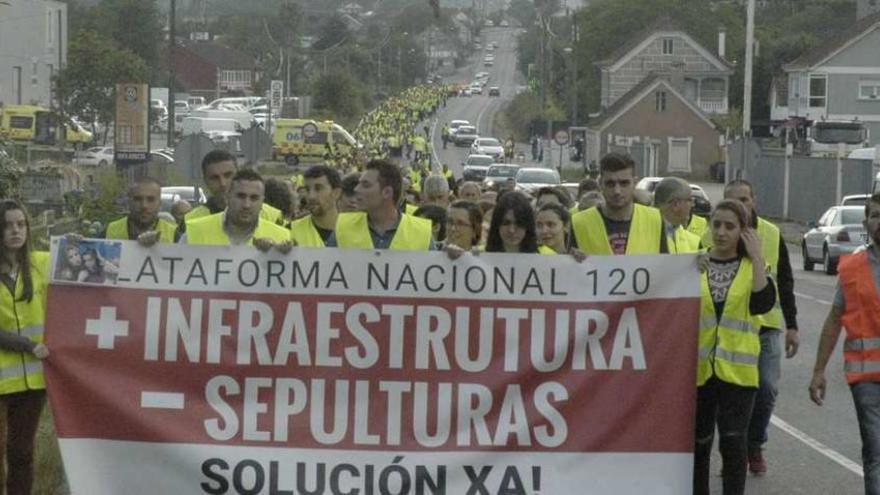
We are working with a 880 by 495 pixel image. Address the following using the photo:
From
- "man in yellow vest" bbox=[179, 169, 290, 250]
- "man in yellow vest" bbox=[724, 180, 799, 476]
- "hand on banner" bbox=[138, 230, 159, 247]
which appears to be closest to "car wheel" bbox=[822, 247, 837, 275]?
"man in yellow vest" bbox=[724, 180, 799, 476]

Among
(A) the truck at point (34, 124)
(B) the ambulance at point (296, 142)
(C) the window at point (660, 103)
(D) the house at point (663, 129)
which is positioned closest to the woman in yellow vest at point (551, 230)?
(A) the truck at point (34, 124)

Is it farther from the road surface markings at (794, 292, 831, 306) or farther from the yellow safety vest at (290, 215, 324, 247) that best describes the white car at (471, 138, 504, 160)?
the yellow safety vest at (290, 215, 324, 247)

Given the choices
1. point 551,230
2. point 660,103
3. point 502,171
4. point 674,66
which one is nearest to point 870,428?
point 551,230

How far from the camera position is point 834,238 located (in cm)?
3684

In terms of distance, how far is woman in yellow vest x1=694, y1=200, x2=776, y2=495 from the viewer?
971 centimetres

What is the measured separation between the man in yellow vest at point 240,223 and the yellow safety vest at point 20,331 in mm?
805

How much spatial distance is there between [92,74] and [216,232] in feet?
189

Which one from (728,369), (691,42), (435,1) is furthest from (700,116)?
(728,369)

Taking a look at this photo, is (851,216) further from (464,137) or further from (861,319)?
(464,137)

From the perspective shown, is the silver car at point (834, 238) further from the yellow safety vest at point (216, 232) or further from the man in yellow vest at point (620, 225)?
the yellow safety vest at point (216, 232)

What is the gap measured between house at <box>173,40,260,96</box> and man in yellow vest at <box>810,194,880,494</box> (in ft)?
432

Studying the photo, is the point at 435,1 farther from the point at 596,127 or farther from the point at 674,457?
the point at 596,127

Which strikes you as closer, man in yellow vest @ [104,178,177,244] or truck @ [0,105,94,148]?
man in yellow vest @ [104,178,177,244]

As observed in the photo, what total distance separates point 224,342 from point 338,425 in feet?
2.08
